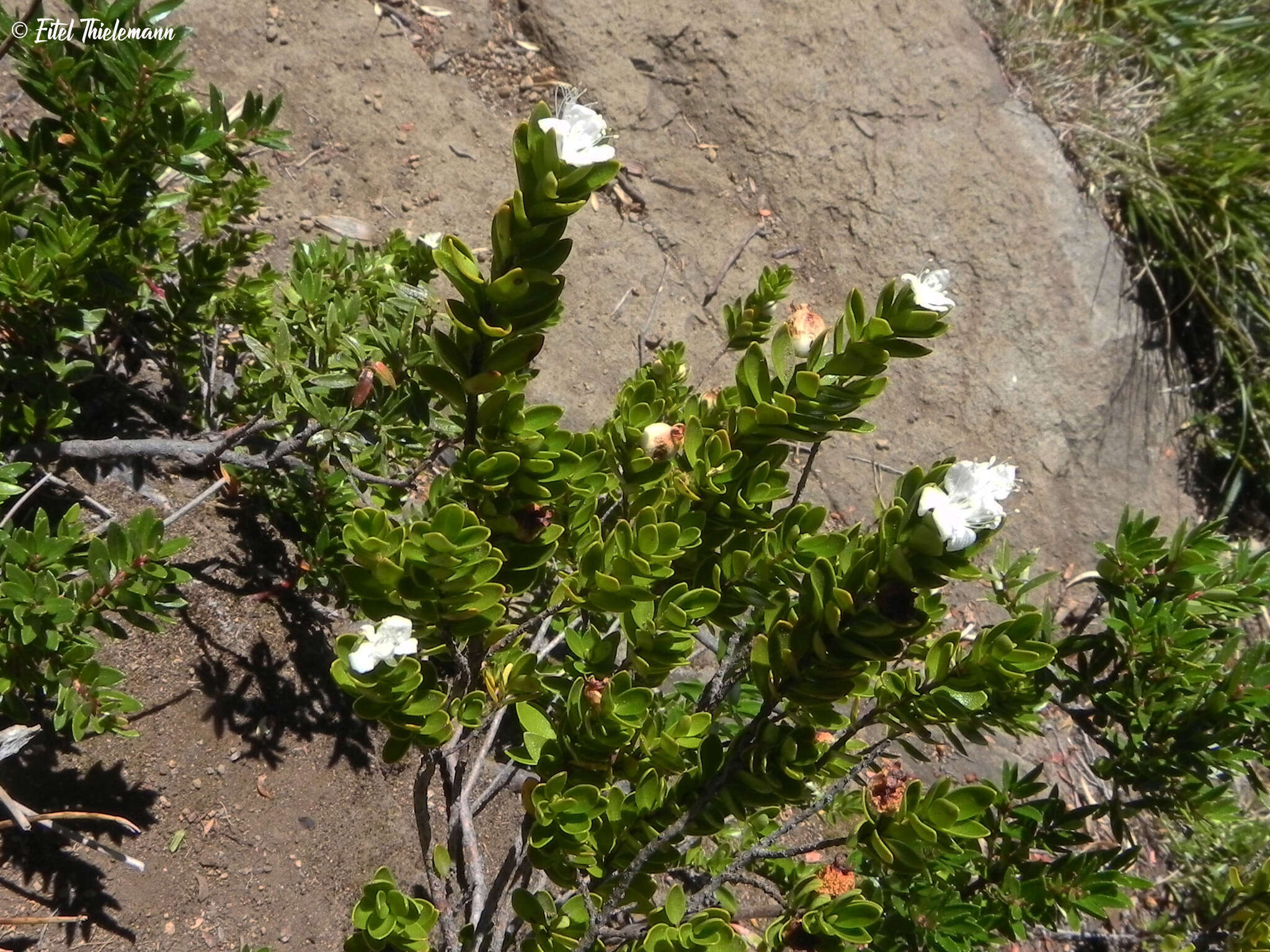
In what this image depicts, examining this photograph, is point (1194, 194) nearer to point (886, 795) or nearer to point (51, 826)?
point (886, 795)

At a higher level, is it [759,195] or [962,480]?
[962,480]

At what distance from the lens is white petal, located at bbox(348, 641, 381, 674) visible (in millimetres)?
1188

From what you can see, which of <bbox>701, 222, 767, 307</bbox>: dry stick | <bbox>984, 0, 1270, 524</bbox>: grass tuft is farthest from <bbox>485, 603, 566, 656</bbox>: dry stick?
<bbox>984, 0, 1270, 524</bbox>: grass tuft

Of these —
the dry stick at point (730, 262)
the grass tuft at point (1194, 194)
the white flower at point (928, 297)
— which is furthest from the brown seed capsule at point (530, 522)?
the grass tuft at point (1194, 194)

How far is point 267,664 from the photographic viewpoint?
6.94ft

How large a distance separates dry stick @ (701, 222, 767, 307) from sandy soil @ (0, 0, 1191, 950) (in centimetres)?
2

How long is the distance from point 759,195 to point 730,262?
351 millimetres

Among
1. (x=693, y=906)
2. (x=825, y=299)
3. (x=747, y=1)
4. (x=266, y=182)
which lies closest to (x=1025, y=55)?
(x=747, y=1)

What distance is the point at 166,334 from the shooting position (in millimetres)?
2102

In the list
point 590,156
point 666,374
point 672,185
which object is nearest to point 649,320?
point 672,185

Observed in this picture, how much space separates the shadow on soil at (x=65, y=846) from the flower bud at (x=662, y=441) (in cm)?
122

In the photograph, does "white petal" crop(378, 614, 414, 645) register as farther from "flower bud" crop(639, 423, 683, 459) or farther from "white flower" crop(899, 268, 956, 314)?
"white flower" crop(899, 268, 956, 314)

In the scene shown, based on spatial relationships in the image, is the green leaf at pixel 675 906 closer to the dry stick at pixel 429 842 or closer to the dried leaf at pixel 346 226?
the dry stick at pixel 429 842

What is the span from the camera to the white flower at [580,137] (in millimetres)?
1100
